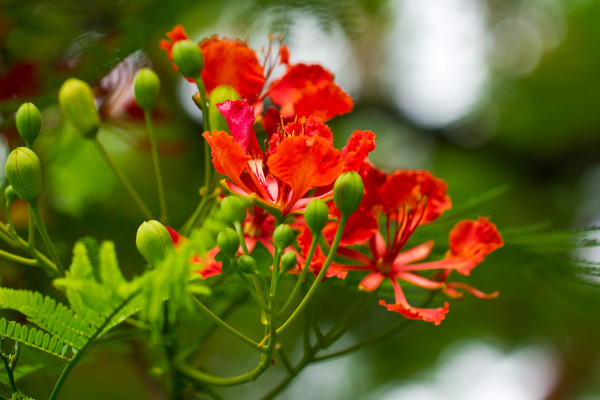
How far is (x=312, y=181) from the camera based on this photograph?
0.97 metres

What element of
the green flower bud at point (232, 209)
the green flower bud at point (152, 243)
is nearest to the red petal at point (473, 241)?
the green flower bud at point (232, 209)

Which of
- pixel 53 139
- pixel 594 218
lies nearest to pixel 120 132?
pixel 53 139

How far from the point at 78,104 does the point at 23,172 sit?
24cm

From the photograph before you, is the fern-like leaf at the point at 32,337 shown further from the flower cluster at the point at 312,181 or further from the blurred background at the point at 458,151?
the blurred background at the point at 458,151

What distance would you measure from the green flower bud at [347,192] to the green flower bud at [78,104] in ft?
1.83

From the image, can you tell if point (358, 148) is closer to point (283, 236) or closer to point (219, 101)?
point (283, 236)

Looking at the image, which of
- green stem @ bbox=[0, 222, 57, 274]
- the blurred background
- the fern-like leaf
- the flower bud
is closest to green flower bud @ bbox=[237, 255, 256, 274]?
the fern-like leaf

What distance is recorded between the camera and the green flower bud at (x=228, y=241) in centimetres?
90

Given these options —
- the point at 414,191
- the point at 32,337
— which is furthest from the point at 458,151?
the point at 32,337

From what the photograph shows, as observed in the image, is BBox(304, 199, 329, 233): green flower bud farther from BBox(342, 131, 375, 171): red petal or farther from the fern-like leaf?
the fern-like leaf

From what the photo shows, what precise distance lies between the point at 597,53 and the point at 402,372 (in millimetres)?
2006

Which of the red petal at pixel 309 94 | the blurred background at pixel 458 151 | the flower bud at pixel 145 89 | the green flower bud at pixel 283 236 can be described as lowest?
the blurred background at pixel 458 151

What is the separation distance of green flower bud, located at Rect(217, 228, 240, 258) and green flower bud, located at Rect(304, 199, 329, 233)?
0.36 ft

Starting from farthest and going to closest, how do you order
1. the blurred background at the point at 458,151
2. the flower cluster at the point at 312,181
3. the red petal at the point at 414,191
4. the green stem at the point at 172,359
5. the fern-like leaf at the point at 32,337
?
the blurred background at the point at 458,151, the red petal at the point at 414,191, the green stem at the point at 172,359, the flower cluster at the point at 312,181, the fern-like leaf at the point at 32,337
